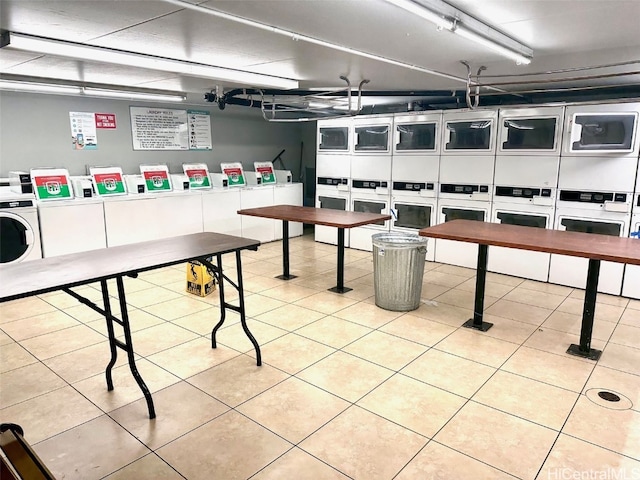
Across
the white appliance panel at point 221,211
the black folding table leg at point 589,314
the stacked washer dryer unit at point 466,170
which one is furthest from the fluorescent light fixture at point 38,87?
the black folding table leg at point 589,314

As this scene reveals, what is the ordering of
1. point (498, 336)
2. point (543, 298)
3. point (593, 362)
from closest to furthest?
point (593, 362) → point (498, 336) → point (543, 298)

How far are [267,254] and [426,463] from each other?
4.90 m

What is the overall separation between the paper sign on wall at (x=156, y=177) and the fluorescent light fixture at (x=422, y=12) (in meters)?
4.82

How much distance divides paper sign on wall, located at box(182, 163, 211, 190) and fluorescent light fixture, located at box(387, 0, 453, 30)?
4.92 meters

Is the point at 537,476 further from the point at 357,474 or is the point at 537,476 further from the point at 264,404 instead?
the point at 264,404

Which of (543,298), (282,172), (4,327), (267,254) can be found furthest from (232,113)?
(543,298)

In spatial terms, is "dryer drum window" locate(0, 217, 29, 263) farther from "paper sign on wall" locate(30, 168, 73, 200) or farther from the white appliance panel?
the white appliance panel

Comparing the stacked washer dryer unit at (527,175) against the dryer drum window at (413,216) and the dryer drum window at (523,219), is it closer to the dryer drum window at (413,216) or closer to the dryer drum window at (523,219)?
the dryer drum window at (523,219)

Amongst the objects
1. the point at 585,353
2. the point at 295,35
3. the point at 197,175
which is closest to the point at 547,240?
the point at 585,353

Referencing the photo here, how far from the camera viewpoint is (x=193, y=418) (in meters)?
2.63

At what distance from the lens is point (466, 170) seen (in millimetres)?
5867

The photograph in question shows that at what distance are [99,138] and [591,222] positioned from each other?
6402 millimetres

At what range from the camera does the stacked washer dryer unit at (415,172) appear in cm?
616

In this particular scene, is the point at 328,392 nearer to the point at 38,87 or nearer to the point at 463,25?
the point at 463,25
